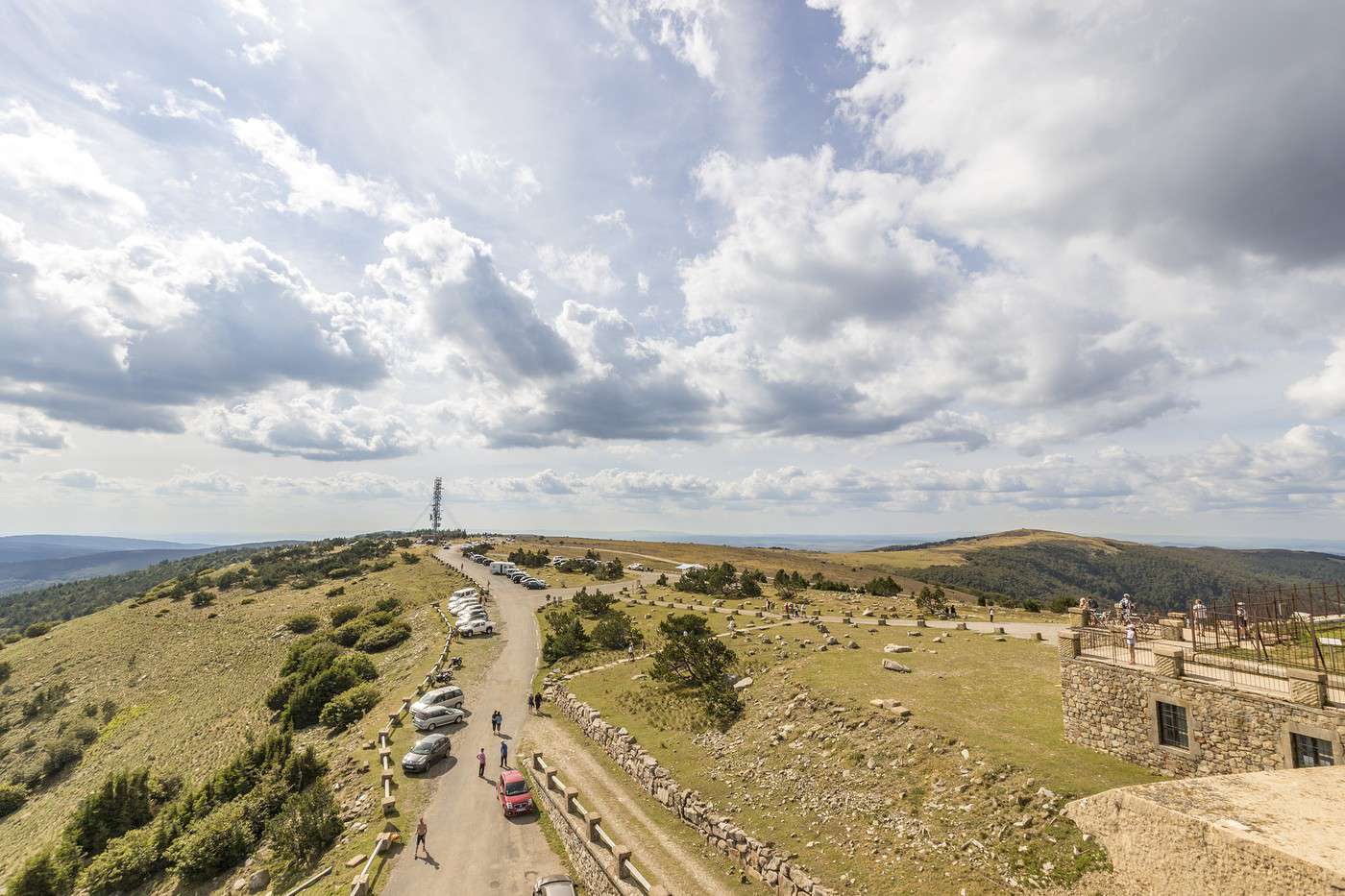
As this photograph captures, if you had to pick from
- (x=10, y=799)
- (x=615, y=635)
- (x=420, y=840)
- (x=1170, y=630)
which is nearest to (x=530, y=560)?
(x=615, y=635)

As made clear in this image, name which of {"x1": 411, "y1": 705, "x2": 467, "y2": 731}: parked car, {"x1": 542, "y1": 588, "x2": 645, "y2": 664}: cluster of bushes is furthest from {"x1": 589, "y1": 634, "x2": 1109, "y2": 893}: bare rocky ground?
{"x1": 542, "y1": 588, "x2": 645, "y2": 664}: cluster of bushes

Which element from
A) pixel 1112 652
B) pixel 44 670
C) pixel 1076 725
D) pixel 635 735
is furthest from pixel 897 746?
pixel 44 670

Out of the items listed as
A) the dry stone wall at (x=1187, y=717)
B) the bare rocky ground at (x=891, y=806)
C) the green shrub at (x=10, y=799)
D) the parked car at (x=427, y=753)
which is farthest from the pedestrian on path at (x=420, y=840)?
the green shrub at (x=10, y=799)

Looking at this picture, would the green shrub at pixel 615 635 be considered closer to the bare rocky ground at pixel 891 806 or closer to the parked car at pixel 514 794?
the bare rocky ground at pixel 891 806

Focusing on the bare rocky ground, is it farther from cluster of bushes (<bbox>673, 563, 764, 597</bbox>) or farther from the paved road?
cluster of bushes (<bbox>673, 563, 764, 597</bbox>)

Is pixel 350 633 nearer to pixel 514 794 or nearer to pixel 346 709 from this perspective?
pixel 346 709
